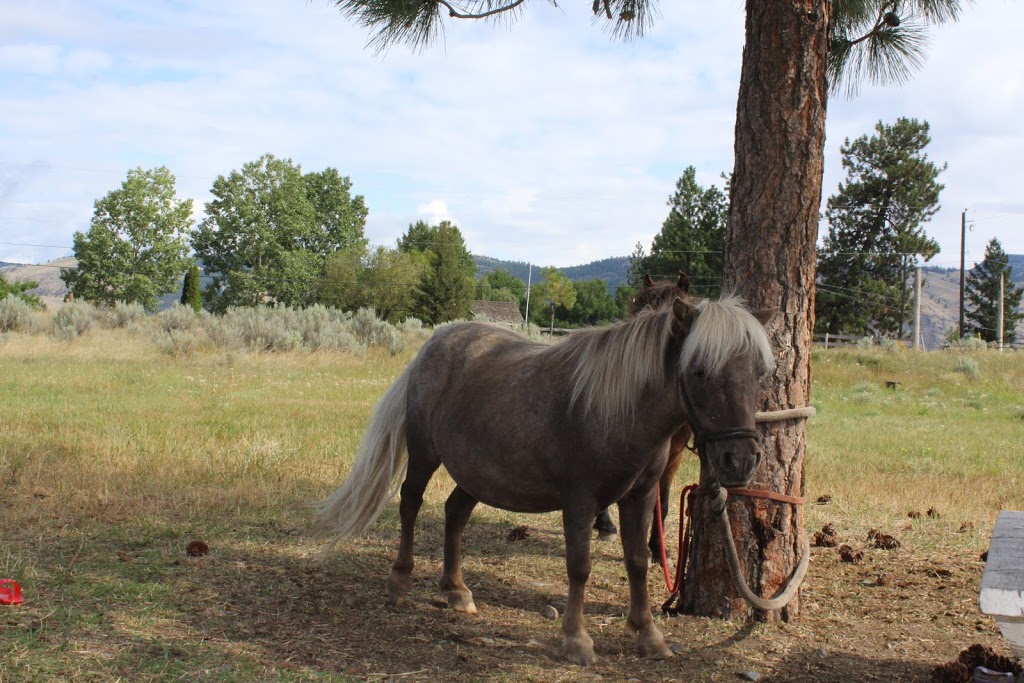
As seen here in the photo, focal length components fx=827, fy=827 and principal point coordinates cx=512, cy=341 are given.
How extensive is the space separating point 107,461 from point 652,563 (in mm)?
4980

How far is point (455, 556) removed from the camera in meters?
4.91

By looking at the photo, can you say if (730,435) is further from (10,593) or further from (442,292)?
(442,292)

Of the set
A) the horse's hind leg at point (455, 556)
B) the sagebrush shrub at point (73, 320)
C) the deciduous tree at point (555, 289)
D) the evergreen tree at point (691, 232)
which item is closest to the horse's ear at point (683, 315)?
the horse's hind leg at point (455, 556)

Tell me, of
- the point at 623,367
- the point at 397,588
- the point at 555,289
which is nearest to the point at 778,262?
the point at 623,367

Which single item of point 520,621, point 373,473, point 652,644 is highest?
point 373,473

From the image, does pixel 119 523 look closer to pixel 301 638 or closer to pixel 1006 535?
pixel 301 638

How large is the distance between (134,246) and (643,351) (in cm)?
6784

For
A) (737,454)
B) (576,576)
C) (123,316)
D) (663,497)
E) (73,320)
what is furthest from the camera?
(123,316)

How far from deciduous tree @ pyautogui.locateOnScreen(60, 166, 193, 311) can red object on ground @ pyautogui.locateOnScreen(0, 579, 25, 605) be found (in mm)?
62319

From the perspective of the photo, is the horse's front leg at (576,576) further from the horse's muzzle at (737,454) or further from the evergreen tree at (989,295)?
the evergreen tree at (989,295)

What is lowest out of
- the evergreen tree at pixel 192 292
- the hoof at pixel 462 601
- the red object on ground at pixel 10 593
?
the hoof at pixel 462 601

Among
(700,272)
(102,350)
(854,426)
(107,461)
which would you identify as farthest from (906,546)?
(700,272)

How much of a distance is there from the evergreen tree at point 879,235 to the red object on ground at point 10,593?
43442 mm

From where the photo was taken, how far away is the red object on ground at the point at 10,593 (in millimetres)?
4086
